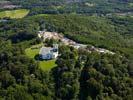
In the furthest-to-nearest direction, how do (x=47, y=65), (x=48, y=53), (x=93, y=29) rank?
(x=93, y=29), (x=48, y=53), (x=47, y=65)

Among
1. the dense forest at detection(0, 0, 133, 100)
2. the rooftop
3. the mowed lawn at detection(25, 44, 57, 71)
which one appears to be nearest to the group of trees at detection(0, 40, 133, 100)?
the dense forest at detection(0, 0, 133, 100)

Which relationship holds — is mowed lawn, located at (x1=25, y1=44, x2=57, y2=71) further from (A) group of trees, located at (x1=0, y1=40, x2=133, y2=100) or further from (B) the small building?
(A) group of trees, located at (x1=0, y1=40, x2=133, y2=100)

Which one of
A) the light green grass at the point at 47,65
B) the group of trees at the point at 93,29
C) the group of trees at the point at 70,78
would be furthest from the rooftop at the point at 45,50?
the group of trees at the point at 93,29

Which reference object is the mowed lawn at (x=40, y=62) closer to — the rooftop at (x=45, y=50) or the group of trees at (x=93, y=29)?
the rooftop at (x=45, y=50)

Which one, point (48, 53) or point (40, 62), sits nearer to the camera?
point (40, 62)

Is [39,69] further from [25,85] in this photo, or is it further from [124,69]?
[124,69]

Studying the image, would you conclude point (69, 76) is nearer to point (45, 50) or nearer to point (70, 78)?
point (70, 78)

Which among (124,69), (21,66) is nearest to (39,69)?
(21,66)

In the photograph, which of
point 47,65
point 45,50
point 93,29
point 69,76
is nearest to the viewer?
point 69,76

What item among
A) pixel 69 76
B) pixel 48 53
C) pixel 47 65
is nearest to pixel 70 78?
pixel 69 76
